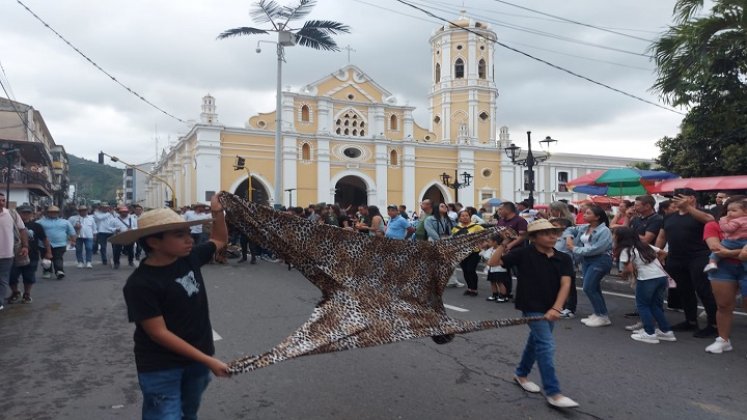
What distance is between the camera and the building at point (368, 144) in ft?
130

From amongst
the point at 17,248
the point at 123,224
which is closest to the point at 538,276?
the point at 17,248

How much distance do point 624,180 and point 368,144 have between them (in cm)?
3137

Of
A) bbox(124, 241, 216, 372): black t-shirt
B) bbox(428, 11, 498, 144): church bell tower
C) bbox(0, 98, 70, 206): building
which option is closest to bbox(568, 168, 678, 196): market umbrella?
bbox(124, 241, 216, 372): black t-shirt

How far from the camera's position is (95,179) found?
12556cm

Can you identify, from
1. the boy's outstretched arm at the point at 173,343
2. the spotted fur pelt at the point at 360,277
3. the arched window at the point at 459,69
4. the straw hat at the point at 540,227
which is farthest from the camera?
the arched window at the point at 459,69

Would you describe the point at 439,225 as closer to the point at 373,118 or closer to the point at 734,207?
the point at 734,207

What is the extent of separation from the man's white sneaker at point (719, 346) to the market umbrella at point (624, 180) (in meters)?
8.04

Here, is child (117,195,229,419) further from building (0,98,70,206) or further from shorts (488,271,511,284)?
building (0,98,70,206)

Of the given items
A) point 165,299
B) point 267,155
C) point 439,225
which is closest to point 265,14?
point 439,225

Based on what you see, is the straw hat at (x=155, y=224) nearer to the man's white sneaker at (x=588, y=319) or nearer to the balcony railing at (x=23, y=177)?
the man's white sneaker at (x=588, y=319)

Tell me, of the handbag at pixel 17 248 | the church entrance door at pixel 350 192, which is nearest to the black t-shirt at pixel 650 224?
the handbag at pixel 17 248

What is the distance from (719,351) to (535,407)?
291 centimetres

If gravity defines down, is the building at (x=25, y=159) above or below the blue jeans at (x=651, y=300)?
above

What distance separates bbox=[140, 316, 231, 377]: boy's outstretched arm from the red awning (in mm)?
13367
